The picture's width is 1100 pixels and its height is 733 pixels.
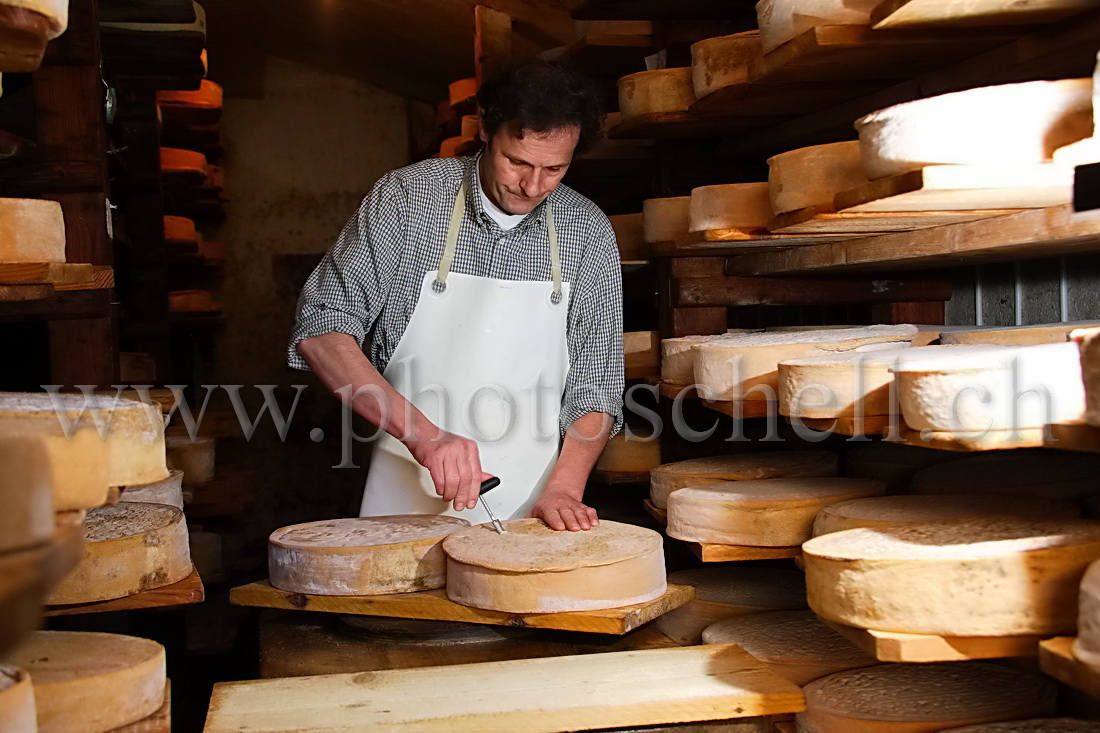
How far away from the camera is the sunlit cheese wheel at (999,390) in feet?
4.58

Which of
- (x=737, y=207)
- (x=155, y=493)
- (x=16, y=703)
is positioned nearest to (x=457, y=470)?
(x=155, y=493)

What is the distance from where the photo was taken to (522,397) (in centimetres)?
303

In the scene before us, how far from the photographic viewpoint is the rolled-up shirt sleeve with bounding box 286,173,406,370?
279cm

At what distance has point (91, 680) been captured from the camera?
1.41m

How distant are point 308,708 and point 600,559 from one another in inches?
22.8

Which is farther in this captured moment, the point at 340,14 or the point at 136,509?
the point at 340,14

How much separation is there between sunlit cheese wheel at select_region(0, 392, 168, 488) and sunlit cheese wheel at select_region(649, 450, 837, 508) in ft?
4.88

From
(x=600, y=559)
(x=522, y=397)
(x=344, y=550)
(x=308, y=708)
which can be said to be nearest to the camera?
(x=308, y=708)

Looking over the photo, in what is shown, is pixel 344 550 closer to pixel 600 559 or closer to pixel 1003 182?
pixel 600 559

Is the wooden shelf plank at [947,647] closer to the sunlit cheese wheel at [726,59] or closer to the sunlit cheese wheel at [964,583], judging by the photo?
the sunlit cheese wheel at [964,583]

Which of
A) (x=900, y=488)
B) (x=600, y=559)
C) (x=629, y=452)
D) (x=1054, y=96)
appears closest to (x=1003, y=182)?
(x=1054, y=96)

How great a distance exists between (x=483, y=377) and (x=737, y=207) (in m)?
0.90

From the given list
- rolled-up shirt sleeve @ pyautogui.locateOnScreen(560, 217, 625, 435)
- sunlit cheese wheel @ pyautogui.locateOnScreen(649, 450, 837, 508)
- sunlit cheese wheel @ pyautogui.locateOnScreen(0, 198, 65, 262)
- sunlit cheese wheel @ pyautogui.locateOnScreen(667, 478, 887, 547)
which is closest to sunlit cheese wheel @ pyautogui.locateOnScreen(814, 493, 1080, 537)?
sunlit cheese wheel @ pyautogui.locateOnScreen(667, 478, 887, 547)

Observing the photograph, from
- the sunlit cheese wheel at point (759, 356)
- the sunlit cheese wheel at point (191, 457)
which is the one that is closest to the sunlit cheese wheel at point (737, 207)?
the sunlit cheese wheel at point (759, 356)
